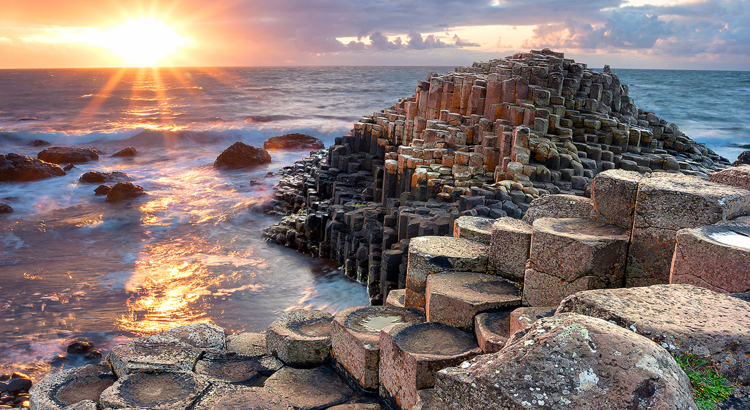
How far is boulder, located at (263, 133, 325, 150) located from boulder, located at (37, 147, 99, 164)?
31.3 ft

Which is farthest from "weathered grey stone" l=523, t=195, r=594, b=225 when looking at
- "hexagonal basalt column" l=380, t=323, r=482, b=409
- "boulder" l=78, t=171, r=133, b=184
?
"boulder" l=78, t=171, r=133, b=184

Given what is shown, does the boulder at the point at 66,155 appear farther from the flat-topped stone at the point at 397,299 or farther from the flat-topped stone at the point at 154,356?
the flat-topped stone at the point at 397,299

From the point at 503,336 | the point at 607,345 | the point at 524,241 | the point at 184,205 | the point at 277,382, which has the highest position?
the point at 607,345

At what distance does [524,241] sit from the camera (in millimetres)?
4996

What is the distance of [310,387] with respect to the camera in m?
5.17

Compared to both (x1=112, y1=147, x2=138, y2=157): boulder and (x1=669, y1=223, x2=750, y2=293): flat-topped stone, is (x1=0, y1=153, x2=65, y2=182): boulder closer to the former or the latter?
(x1=112, y1=147, x2=138, y2=157): boulder

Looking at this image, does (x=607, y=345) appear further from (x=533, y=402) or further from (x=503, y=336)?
(x=503, y=336)

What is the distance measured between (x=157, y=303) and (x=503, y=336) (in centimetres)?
835

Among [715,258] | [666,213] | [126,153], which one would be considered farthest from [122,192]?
[715,258]

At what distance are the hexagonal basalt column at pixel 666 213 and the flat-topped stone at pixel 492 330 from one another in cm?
106

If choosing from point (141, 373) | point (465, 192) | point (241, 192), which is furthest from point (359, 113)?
point (141, 373)

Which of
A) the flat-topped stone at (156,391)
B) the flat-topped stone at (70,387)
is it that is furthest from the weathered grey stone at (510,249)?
the flat-topped stone at (70,387)

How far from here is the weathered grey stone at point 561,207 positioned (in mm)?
5098

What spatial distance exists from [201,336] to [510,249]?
151 inches
